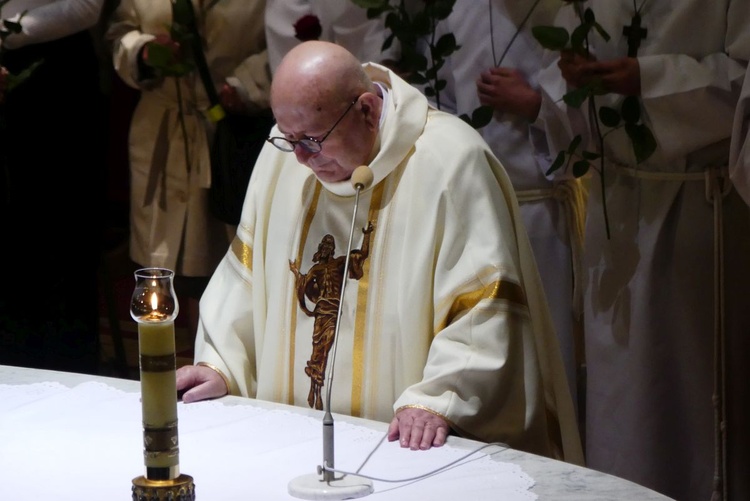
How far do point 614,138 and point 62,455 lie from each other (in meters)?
2.37

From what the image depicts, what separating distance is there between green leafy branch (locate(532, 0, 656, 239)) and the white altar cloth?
1.67 meters

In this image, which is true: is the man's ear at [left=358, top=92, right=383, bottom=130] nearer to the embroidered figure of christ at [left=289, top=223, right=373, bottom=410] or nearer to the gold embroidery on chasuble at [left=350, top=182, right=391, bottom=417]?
the gold embroidery on chasuble at [left=350, top=182, right=391, bottom=417]

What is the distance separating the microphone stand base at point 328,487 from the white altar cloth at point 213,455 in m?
0.03

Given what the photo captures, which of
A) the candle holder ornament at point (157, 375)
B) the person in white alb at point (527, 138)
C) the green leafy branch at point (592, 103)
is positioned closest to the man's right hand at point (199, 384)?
the candle holder ornament at point (157, 375)

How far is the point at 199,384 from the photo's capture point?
3584 mm

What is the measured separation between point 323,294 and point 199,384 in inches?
17.3

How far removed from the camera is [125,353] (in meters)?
6.57

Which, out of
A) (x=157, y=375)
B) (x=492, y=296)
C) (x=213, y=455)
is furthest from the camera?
(x=492, y=296)

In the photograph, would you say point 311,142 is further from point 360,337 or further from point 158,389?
point 158,389

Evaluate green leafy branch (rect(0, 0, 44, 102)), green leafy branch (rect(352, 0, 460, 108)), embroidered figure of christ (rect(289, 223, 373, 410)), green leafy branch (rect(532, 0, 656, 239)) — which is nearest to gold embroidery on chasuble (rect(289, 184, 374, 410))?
embroidered figure of christ (rect(289, 223, 373, 410))

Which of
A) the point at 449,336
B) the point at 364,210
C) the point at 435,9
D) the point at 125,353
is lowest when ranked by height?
the point at 125,353

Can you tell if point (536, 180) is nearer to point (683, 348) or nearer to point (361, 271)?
point (683, 348)

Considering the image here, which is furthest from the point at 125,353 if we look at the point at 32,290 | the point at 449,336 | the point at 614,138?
the point at 449,336

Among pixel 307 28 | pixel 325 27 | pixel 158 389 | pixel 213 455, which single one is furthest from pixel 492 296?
pixel 325 27
